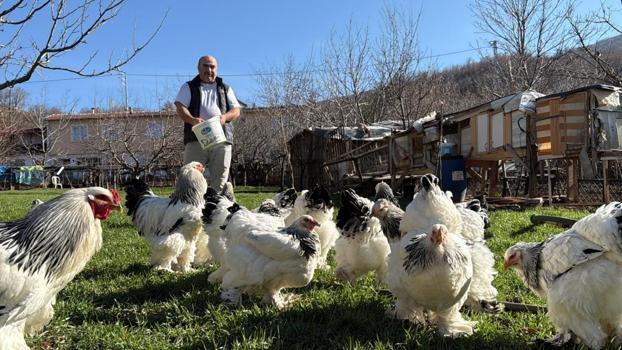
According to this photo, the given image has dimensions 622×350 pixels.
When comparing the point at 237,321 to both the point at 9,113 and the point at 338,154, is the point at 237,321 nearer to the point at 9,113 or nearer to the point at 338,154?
the point at 338,154

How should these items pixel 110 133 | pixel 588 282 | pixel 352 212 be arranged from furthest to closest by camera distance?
pixel 110 133
pixel 352 212
pixel 588 282

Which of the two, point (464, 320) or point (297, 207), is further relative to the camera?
point (297, 207)

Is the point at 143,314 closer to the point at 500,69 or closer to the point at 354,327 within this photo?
the point at 354,327

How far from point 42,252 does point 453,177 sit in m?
10.5

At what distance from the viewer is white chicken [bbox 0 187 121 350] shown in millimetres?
2701

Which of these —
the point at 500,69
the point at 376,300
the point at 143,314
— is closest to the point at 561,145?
the point at 376,300

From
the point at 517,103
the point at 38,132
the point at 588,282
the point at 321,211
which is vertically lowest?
the point at 588,282

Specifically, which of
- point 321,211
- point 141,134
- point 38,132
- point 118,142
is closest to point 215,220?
point 321,211

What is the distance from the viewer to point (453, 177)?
1207 centimetres

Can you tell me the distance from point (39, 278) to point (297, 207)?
3232 millimetres

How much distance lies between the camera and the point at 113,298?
173 inches

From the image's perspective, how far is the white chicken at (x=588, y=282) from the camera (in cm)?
283

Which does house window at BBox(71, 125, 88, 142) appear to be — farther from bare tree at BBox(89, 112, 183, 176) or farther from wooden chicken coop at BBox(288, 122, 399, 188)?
wooden chicken coop at BBox(288, 122, 399, 188)

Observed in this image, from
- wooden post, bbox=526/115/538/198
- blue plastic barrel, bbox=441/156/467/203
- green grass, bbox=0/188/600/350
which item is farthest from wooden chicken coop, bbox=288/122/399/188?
green grass, bbox=0/188/600/350
